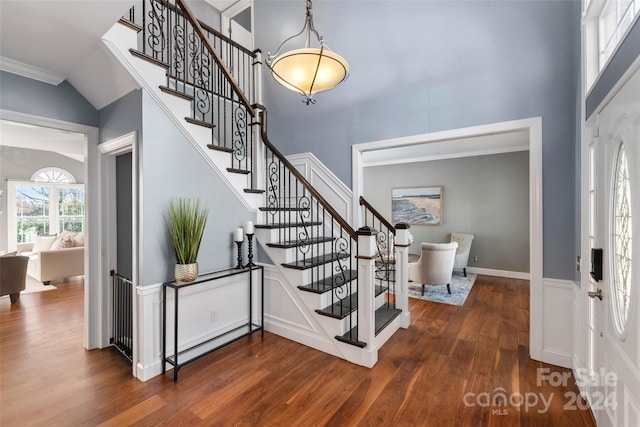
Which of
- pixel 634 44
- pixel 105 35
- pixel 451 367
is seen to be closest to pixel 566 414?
pixel 451 367

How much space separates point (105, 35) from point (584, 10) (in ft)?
11.2

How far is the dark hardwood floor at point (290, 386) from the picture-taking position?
6.29ft

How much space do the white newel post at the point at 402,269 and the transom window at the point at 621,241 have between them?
1875 millimetres

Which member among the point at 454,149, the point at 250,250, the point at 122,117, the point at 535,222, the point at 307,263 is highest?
the point at 454,149

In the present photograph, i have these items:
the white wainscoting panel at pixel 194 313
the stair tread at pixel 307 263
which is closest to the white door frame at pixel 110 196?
the white wainscoting panel at pixel 194 313

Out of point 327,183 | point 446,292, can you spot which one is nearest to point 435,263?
point 446,292

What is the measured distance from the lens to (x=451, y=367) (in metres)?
2.53

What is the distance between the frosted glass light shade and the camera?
1.98 m

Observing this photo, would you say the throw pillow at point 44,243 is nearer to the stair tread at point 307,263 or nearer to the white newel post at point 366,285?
the stair tread at point 307,263

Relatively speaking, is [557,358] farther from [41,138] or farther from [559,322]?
[41,138]

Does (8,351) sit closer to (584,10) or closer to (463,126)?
(463,126)

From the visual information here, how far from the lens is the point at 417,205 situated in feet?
22.6

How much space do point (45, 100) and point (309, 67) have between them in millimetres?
2315

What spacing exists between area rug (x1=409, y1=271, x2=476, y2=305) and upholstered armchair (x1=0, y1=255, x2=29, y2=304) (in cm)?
596
